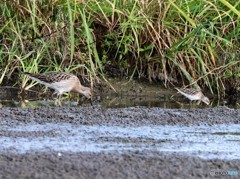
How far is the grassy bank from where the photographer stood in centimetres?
1277

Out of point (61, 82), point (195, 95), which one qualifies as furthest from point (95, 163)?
point (195, 95)

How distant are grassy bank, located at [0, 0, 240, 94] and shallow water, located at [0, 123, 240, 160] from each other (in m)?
3.26

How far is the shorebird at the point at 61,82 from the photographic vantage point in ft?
40.0

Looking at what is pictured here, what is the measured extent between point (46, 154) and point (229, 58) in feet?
21.3

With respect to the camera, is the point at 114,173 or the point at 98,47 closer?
the point at 114,173

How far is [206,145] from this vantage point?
8.59 m

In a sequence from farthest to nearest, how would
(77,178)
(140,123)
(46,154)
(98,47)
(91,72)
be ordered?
(98,47), (91,72), (140,123), (46,154), (77,178)

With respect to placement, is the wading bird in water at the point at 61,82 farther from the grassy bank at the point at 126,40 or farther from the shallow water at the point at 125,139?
the shallow water at the point at 125,139

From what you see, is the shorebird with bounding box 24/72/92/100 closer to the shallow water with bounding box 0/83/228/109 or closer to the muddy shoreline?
the shallow water with bounding box 0/83/228/109

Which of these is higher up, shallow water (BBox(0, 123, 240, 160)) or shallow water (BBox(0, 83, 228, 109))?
shallow water (BBox(0, 123, 240, 160))

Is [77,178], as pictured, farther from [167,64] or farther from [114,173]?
[167,64]

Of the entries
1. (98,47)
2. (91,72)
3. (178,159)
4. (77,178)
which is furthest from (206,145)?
(98,47)

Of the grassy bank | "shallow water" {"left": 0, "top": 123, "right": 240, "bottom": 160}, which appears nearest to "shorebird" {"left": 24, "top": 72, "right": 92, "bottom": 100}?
the grassy bank

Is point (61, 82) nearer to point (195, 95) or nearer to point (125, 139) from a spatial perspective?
point (195, 95)
